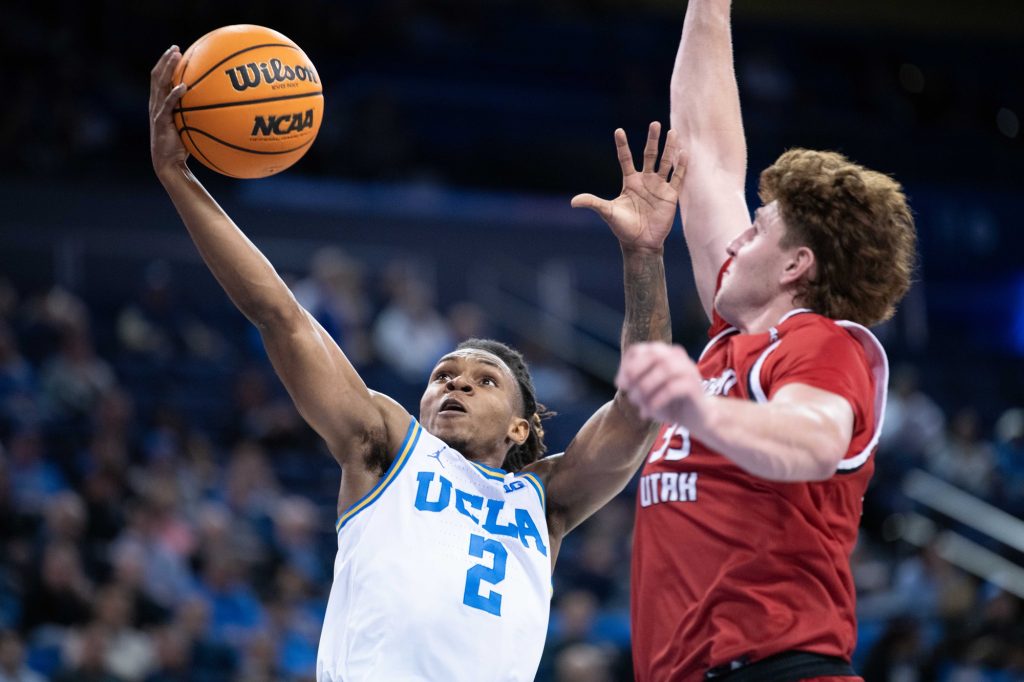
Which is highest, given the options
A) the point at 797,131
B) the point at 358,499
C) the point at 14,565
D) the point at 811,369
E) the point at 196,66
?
the point at 797,131

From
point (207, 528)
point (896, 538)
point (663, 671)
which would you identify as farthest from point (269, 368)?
point (663, 671)

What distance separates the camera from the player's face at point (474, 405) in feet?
14.1

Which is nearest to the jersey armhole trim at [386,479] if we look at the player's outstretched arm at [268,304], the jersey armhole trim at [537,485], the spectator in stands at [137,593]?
the player's outstretched arm at [268,304]

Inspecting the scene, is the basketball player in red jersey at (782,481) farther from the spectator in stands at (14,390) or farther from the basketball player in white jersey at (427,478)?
the spectator in stands at (14,390)

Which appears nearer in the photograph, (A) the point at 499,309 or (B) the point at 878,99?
(A) the point at 499,309

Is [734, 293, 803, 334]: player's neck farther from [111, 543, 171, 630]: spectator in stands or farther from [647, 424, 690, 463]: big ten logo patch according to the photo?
[111, 543, 171, 630]: spectator in stands

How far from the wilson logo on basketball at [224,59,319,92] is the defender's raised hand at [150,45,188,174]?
19cm

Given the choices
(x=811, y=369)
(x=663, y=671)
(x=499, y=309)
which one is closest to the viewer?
(x=811, y=369)

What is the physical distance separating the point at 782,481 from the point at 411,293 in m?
11.2

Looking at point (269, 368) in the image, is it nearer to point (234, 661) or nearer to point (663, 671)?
point (234, 661)

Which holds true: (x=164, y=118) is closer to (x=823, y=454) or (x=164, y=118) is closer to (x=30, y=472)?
(x=823, y=454)

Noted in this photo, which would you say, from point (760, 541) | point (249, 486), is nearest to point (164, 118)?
point (760, 541)

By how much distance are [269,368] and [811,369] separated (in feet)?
35.7

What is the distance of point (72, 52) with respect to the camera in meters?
15.5
